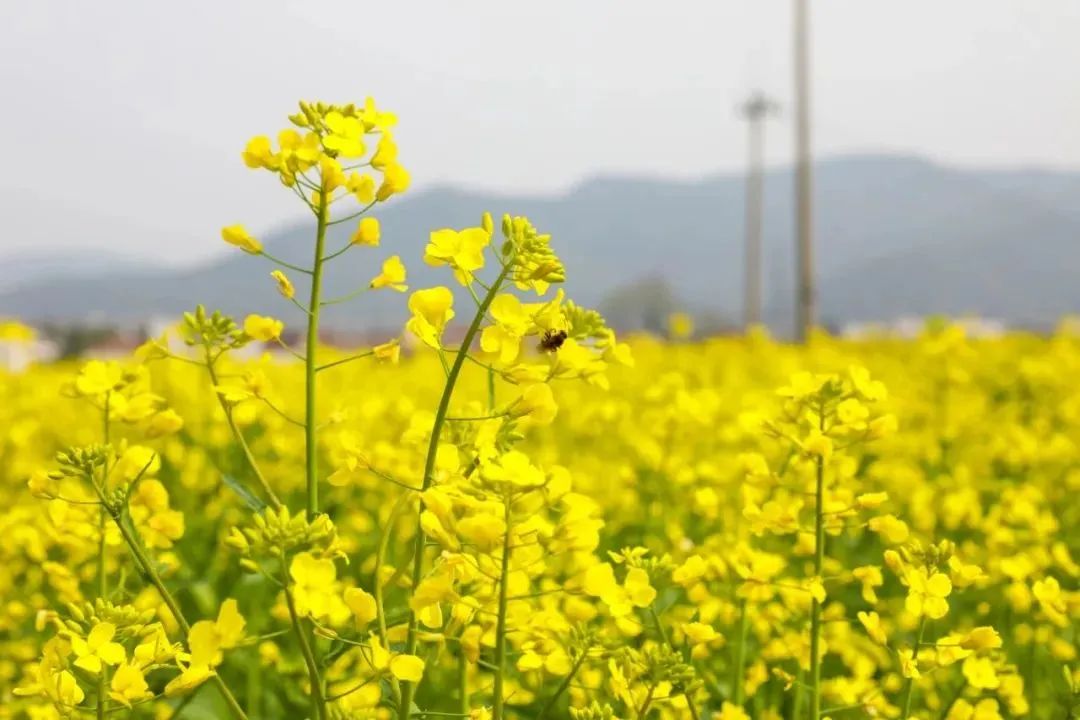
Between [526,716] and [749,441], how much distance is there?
5.41 feet

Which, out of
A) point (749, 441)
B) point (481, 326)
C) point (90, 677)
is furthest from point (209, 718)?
point (749, 441)

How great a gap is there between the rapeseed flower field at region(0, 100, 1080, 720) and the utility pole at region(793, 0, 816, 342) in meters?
10.1

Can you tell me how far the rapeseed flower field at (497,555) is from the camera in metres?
0.88

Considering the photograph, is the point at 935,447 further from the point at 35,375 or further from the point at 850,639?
the point at 35,375

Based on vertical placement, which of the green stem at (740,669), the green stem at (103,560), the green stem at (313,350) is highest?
the green stem at (313,350)

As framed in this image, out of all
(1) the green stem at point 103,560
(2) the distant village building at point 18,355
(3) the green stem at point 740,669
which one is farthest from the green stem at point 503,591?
(2) the distant village building at point 18,355

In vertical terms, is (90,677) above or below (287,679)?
above

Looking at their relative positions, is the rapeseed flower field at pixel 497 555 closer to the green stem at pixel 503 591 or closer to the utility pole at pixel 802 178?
the green stem at pixel 503 591

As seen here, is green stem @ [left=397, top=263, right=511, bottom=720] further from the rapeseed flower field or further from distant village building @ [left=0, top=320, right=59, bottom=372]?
distant village building @ [left=0, top=320, right=59, bottom=372]

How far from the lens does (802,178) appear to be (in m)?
13.7

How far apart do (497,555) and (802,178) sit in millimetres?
13631

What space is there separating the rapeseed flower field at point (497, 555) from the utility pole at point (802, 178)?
33.0 feet

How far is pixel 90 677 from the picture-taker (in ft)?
3.24

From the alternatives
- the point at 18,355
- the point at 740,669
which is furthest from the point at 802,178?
the point at 740,669
